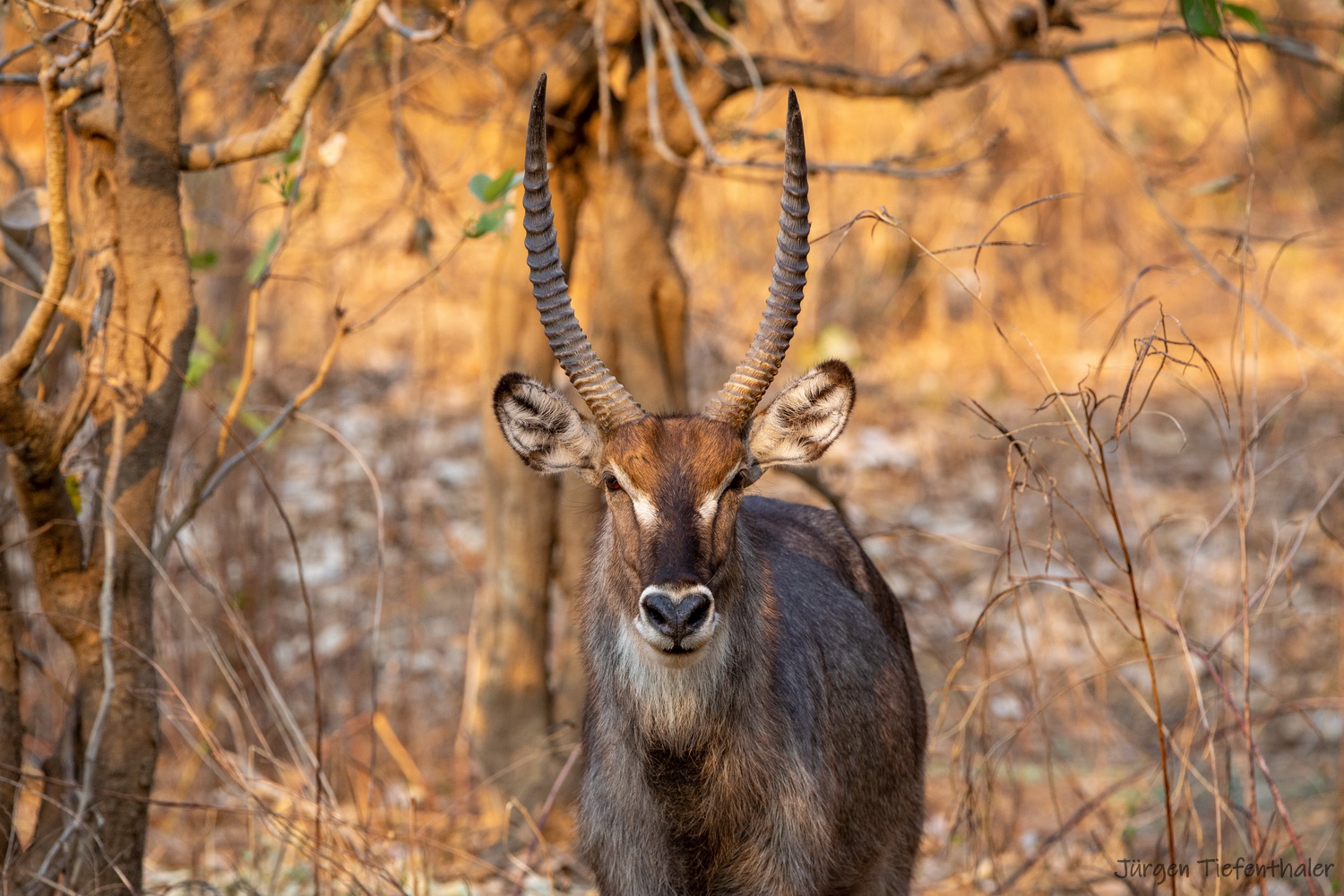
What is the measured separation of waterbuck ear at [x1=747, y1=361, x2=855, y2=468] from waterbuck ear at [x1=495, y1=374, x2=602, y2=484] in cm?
57

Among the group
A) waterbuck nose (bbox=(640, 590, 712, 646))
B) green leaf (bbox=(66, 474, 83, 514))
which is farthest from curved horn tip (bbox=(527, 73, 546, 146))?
green leaf (bbox=(66, 474, 83, 514))

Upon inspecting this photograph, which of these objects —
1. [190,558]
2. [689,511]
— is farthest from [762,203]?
[689,511]

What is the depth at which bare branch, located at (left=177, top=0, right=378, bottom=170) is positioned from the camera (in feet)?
15.7

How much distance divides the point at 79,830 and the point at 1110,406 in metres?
12.3

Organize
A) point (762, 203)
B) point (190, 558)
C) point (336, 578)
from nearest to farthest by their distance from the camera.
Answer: point (190, 558) → point (336, 578) → point (762, 203)

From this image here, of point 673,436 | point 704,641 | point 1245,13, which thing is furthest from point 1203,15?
point 704,641

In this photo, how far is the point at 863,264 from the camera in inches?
603

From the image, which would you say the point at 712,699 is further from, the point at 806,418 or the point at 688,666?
the point at 806,418

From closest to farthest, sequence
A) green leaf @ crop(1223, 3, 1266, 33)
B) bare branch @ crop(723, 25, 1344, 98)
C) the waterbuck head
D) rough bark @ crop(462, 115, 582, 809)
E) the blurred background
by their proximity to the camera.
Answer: the waterbuck head, green leaf @ crop(1223, 3, 1266, 33), the blurred background, bare branch @ crop(723, 25, 1344, 98), rough bark @ crop(462, 115, 582, 809)

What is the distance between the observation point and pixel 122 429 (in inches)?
192

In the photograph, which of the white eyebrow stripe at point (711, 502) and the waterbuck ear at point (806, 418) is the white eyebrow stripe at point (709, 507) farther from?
the waterbuck ear at point (806, 418)

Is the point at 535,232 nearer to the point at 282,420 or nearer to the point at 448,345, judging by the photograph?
the point at 282,420

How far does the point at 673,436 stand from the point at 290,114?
1850mm

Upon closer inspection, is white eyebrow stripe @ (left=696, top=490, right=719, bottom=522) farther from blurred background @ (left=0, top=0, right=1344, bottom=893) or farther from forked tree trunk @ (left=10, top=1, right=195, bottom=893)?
forked tree trunk @ (left=10, top=1, right=195, bottom=893)
